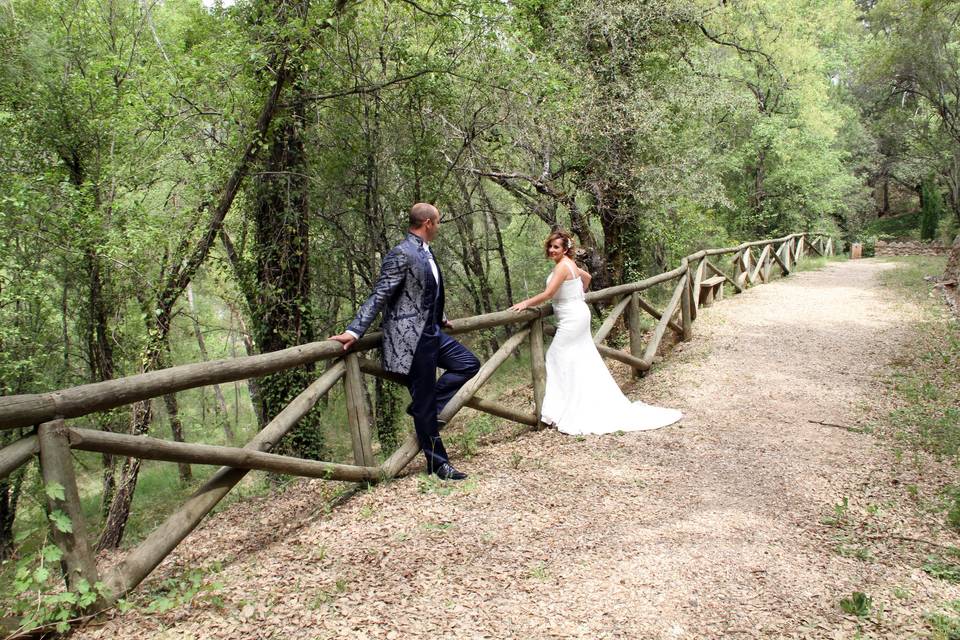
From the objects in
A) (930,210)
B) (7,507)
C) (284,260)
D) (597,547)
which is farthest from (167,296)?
(930,210)

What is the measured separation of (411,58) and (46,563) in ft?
22.2

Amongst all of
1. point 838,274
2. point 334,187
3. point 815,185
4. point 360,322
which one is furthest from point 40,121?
point 815,185

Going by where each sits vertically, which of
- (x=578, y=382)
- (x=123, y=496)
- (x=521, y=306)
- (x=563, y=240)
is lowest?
(x=123, y=496)

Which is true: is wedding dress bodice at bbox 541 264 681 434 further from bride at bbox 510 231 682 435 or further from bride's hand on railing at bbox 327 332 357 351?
bride's hand on railing at bbox 327 332 357 351

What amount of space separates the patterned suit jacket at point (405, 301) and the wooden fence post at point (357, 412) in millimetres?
227

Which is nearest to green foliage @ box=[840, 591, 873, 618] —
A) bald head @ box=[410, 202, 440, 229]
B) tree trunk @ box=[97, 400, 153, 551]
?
bald head @ box=[410, 202, 440, 229]

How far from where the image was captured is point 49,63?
1018cm

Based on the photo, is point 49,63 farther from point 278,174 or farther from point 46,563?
point 46,563

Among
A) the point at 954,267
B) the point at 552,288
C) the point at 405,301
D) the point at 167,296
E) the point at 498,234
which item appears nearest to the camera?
the point at 405,301

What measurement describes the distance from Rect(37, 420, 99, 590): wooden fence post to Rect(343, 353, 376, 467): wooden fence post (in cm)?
180

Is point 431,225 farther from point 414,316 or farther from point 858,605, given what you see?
point 858,605

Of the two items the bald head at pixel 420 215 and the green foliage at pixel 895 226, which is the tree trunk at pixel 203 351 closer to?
the bald head at pixel 420 215

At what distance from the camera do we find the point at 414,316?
4.27 meters

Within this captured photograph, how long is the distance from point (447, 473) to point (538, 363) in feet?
5.80
